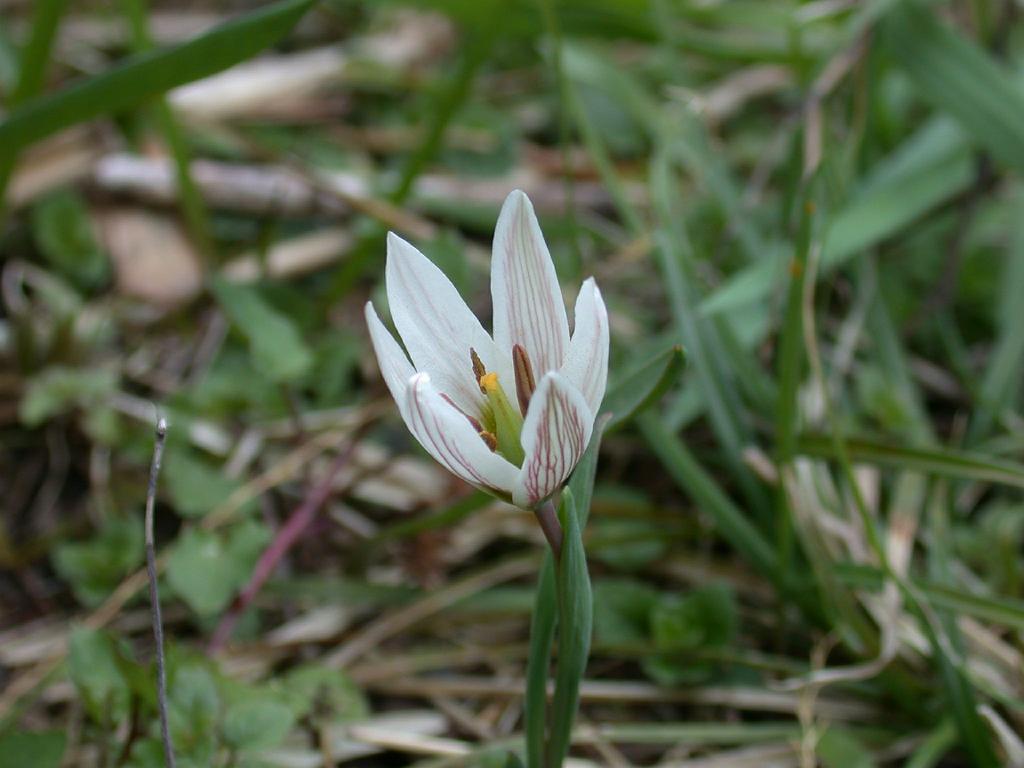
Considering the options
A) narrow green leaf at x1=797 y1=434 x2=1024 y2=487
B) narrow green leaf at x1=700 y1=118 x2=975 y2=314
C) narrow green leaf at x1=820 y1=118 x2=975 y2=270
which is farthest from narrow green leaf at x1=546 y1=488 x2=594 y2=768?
narrow green leaf at x1=820 y1=118 x2=975 y2=270

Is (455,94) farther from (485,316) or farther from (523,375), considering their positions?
(523,375)

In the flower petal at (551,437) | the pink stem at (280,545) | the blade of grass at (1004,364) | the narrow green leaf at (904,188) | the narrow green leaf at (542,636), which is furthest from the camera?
the narrow green leaf at (904,188)

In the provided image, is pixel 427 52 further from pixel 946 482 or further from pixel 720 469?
pixel 946 482

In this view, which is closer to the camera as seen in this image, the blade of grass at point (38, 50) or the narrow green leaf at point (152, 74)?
the narrow green leaf at point (152, 74)

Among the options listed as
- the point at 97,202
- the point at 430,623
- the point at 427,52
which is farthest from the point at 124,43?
the point at 430,623

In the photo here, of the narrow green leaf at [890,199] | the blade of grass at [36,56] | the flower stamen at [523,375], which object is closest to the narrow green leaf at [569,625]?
the flower stamen at [523,375]

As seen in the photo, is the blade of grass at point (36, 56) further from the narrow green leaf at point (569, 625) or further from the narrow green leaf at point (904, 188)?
the narrow green leaf at point (904, 188)

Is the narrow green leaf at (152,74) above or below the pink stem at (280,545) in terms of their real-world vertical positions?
above

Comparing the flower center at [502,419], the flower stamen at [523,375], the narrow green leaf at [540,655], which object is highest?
the flower stamen at [523,375]

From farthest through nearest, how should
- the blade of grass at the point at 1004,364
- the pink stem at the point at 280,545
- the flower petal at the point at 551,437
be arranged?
the blade of grass at the point at 1004,364 < the pink stem at the point at 280,545 < the flower petal at the point at 551,437
